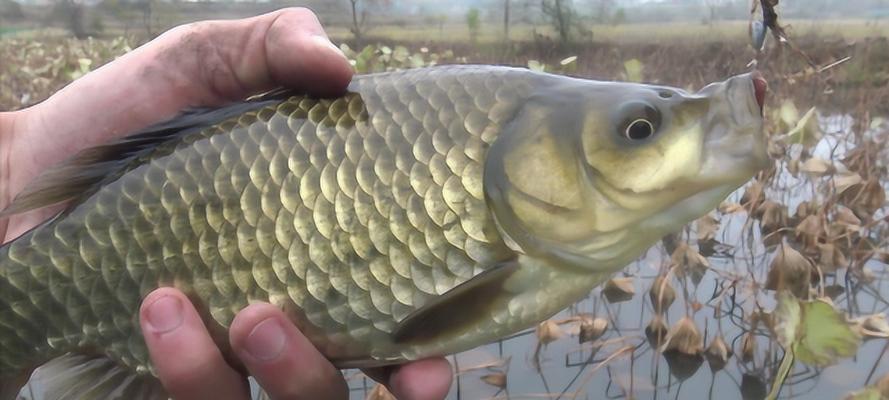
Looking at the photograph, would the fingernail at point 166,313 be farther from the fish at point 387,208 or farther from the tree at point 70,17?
the tree at point 70,17

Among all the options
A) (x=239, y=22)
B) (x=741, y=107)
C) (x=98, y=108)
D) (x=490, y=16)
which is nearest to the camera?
(x=741, y=107)

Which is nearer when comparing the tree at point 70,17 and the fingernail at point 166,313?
the fingernail at point 166,313

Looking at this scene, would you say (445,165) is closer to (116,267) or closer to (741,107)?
(741,107)

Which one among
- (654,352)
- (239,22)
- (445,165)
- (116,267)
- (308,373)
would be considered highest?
(239,22)

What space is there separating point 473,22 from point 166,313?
22.3 feet

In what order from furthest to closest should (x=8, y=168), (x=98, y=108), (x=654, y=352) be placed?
(x=654, y=352) → (x=8, y=168) → (x=98, y=108)

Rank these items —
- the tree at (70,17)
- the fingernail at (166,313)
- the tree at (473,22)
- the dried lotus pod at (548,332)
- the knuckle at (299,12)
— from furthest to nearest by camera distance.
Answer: the tree at (70,17) < the tree at (473,22) < the dried lotus pod at (548,332) < the knuckle at (299,12) < the fingernail at (166,313)

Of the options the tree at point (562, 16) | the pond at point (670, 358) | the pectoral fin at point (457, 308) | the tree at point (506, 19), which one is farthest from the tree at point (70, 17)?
the pectoral fin at point (457, 308)

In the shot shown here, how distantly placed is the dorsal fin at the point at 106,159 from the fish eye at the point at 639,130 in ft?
1.44

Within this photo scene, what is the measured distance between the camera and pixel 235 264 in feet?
2.85

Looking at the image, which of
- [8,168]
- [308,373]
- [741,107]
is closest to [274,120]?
[308,373]

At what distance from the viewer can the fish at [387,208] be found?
799 mm

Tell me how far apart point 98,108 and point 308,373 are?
74 centimetres

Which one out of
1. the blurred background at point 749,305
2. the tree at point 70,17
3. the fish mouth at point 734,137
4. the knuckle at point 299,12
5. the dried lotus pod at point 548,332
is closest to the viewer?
the fish mouth at point 734,137
